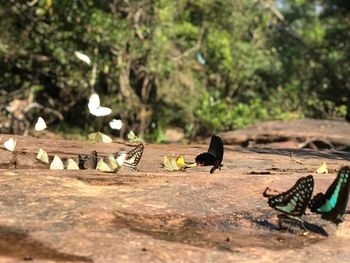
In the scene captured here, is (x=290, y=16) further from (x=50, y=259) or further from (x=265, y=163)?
(x=50, y=259)

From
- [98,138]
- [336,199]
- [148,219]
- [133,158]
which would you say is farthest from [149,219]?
[98,138]

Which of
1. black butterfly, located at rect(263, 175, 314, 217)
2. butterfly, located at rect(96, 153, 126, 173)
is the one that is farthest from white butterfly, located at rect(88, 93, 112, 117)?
black butterfly, located at rect(263, 175, 314, 217)

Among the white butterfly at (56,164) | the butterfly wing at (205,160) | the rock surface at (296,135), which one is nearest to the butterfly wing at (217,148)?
the butterfly wing at (205,160)

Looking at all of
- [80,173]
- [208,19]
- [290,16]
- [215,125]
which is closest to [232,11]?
[208,19]

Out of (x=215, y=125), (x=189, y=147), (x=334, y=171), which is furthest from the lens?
(x=215, y=125)

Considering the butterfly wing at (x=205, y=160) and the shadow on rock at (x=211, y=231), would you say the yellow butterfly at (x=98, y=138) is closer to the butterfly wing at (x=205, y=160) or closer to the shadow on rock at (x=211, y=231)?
the butterfly wing at (x=205, y=160)

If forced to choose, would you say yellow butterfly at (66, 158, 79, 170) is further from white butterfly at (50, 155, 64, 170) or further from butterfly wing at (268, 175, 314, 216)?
butterfly wing at (268, 175, 314, 216)
